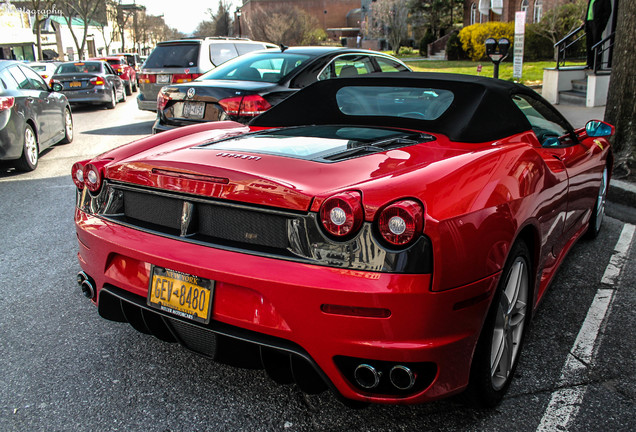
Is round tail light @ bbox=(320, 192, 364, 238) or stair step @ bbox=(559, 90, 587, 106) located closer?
round tail light @ bbox=(320, 192, 364, 238)

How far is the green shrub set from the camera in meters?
30.4

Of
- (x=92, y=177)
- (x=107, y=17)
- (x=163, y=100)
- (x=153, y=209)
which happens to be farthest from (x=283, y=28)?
(x=153, y=209)

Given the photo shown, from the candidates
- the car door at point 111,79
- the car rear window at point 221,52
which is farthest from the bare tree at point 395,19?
the car rear window at point 221,52

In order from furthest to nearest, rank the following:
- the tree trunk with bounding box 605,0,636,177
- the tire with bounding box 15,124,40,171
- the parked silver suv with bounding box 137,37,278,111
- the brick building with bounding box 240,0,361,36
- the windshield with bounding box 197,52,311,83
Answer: the brick building with bounding box 240,0,361,36
the parked silver suv with bounding box 137,37,278,111
the tire with bounding box 15,124,40,171
the windshield with bounding box 197,52,311,83
the tree trunk with bounding box 605,0,636,177

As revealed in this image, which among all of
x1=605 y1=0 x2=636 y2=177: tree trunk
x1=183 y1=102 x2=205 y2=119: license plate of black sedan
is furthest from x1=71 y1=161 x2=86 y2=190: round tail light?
x1=605 y1=0 x2=636 y2=177: tree trunk

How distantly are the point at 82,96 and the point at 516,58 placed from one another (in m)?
12.4

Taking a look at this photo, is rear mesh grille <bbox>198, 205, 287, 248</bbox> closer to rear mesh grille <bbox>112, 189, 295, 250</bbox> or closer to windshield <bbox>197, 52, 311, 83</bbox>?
rear mesh grille <bbox>112, 189, 295, 250</bbox>

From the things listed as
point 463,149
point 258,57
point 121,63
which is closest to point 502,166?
point 463,149

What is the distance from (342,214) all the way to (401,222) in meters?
0.21

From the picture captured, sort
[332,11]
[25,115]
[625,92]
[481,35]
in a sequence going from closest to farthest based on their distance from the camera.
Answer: [625,92] < [25,115] < [481,35] < [332,11]

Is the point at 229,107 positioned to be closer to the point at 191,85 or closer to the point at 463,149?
the point at 191,85

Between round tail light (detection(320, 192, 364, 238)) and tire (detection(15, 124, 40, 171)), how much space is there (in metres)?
7.22

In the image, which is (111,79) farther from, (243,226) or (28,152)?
(243,226)

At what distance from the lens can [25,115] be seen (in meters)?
8.21
